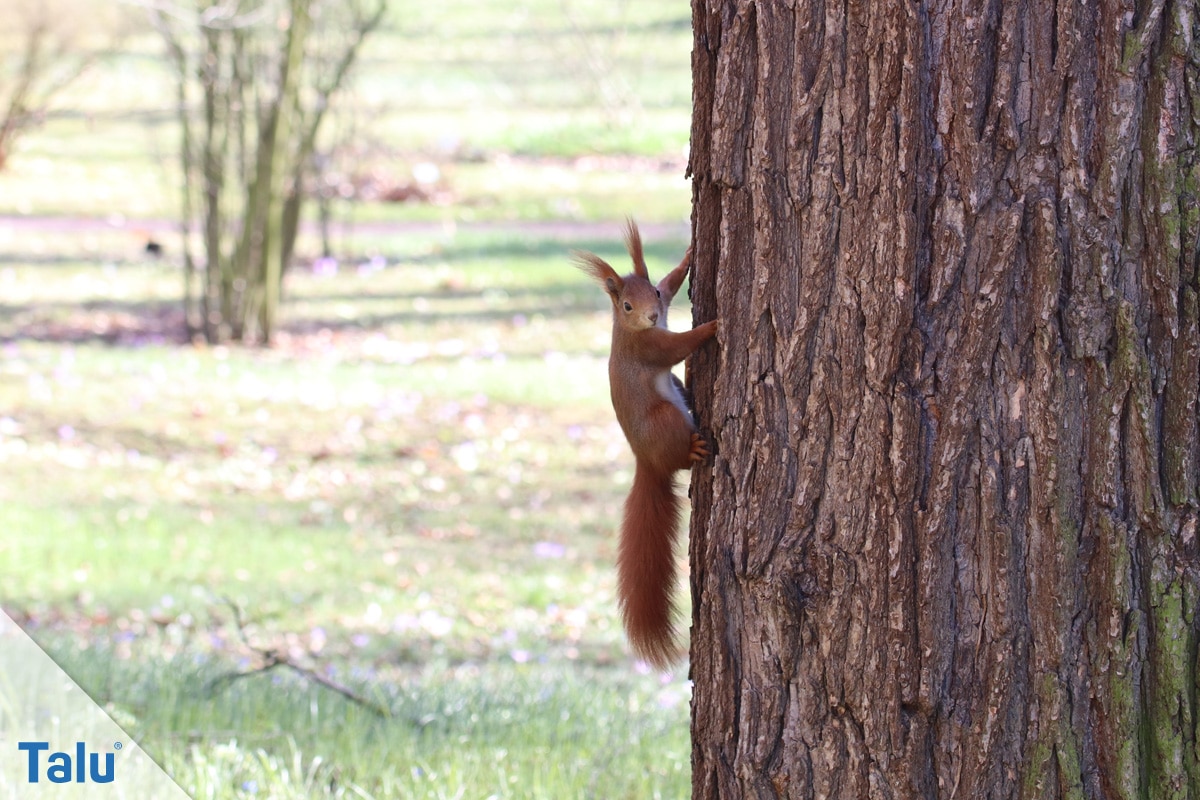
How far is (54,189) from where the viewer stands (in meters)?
17.6

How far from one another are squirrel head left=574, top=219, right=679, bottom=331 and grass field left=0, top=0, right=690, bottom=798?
1.07 meters

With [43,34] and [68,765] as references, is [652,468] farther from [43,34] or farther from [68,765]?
[43,34]

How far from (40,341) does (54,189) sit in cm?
812

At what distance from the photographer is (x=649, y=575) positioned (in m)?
2.44

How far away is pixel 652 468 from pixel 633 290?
437mm

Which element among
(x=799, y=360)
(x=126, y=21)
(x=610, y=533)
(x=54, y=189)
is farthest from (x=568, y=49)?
(x=799, y=360)

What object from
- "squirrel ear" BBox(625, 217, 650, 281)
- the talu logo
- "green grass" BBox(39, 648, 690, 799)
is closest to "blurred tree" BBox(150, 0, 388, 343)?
"green grass" BBox(39, 648, 690, 799)

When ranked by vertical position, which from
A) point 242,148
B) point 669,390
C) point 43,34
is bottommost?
point 669,390

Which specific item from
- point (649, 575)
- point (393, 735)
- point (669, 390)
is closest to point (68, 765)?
point (393, 735)

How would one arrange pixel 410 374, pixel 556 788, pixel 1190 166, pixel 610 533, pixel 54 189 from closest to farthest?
pixel 1190 166
pixel 556 788
pixel 610 533
pixel 410 374
pixel 54 189

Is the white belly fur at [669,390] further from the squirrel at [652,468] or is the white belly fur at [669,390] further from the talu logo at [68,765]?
the talu logo at [68,765]

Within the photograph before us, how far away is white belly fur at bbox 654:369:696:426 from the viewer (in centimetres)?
246

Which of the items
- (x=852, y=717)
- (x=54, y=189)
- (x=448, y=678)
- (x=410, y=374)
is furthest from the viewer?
(x=54, y=189)

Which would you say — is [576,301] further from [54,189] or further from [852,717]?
[852,717]
